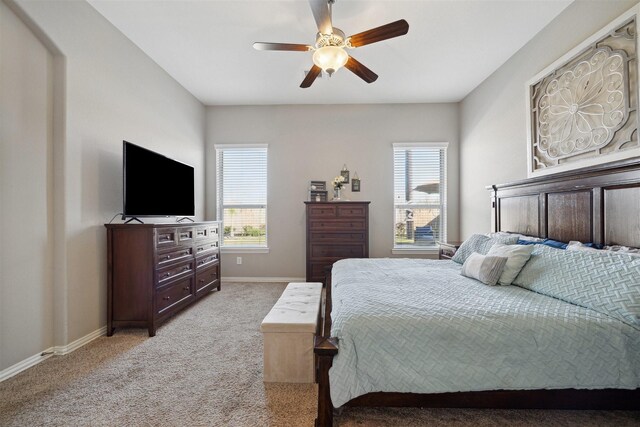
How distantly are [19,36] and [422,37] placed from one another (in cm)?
332

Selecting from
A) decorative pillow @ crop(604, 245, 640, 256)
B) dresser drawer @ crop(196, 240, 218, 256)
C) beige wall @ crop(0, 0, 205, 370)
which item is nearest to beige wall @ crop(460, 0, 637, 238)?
decorative pillow @ crop(604, 245, 640, 256)

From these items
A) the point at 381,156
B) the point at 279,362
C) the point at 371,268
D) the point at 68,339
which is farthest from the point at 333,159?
the point at 68,339

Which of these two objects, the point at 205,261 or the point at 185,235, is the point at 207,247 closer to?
the point at 205,261

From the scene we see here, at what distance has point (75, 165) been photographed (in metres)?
2.30

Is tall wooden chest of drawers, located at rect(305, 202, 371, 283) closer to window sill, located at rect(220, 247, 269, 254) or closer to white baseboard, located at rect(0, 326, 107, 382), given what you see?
window sill, located at rect(220, 247, 269, 254)

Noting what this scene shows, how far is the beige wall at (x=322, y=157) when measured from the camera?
176 inches

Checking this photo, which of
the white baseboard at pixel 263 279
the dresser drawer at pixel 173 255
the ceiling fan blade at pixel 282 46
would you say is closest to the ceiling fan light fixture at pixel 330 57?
the ceiling fan blade at pixel 282 46

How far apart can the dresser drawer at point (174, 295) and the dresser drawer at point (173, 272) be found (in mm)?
73

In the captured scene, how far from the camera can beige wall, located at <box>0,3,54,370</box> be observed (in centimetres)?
186

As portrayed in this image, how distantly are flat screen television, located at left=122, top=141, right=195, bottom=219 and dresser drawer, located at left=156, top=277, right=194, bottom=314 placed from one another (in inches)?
30.7

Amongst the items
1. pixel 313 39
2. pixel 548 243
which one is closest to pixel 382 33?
pixel 313 39

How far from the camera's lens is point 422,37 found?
9.15 feet

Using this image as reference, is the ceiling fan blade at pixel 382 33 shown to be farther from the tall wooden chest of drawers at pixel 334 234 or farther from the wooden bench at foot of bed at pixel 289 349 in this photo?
the tall wooden chest of drawers at pixel 334 234

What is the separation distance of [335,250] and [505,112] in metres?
2.74
